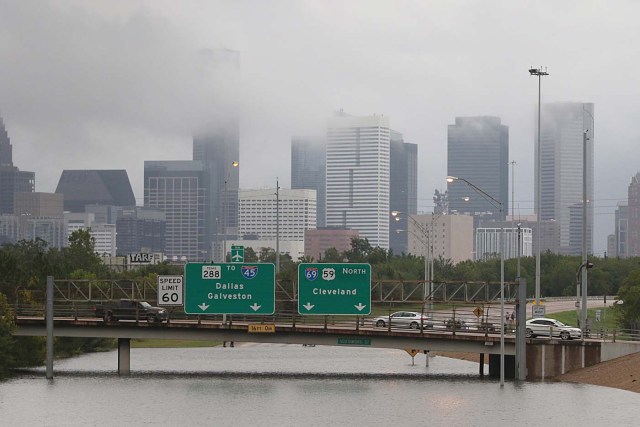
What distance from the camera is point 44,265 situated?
11094 cm

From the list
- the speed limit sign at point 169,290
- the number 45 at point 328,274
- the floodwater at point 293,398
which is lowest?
the floodwater at point 293,398

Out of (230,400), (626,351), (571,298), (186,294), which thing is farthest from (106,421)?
(571,298)

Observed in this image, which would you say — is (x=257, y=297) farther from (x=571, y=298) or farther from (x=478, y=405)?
(x=571, y=298)

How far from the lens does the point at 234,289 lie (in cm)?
8288

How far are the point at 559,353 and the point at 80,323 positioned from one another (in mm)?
27463

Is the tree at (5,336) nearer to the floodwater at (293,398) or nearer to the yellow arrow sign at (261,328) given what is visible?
the floodwater at (293,398)

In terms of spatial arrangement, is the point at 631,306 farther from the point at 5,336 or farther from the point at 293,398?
the point at 5,336

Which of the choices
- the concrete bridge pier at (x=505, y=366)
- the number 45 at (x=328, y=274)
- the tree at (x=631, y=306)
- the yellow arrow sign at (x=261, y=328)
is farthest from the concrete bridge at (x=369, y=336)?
the tree at (x=631, y=306)

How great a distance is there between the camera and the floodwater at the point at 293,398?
6041 cm

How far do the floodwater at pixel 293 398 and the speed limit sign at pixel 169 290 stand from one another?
14.6ft

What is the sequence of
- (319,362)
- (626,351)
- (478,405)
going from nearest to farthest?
(478,405) < (626,351) < (319,362)

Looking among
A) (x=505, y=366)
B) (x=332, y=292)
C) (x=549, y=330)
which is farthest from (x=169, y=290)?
(x=549, y=330)

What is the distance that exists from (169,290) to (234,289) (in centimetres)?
402

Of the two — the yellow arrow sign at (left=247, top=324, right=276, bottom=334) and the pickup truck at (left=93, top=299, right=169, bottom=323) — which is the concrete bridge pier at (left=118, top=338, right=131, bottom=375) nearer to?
the pickup truck at (left=93, top=299, right=169, bottom=323)
